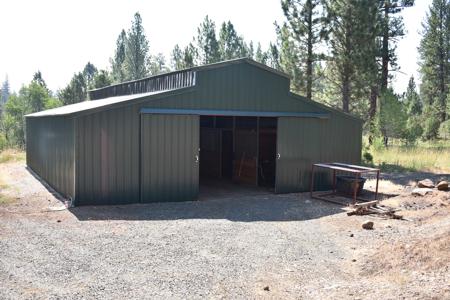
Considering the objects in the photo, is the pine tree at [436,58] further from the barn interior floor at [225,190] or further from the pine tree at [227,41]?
the barn interior floor at [225,190]

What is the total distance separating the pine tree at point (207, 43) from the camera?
124 ft

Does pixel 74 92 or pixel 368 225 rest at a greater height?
pixel 74 92

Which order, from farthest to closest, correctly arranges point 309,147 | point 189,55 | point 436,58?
point 436,58
point 189,55
point 309,147

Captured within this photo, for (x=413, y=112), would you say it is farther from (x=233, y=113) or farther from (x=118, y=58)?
(x=233, y=113)

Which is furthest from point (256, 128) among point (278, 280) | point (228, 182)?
point (278, 280)

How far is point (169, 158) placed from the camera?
32.7 ft

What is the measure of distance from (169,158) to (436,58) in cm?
3333

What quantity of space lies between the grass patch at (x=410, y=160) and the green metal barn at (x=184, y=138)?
5749mm

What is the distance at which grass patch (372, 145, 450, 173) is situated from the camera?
57.2 feet

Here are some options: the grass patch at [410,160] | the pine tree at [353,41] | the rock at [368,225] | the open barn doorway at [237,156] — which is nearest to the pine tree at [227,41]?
the pine tree at [353,41]

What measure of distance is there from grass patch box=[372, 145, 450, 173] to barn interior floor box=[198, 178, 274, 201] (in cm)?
720

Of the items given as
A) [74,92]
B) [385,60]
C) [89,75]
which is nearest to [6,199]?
[385,60]

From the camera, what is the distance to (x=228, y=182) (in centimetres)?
1381

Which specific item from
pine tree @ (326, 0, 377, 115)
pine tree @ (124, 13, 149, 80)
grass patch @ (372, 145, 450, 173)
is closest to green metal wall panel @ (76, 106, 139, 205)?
grass patch @ (372, 145, 450, 173)
